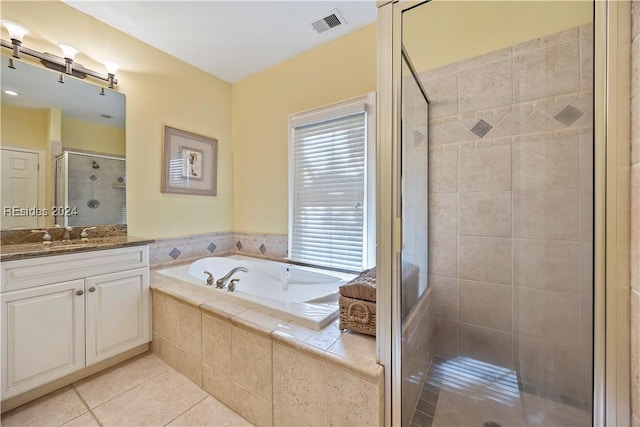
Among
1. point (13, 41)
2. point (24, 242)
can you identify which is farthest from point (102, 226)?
point (13, 41)

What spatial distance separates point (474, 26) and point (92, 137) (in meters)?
2.89

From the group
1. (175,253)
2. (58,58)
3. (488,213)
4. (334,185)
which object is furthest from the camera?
(175,253)

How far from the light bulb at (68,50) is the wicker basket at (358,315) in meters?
2.57

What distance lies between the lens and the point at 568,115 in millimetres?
1157

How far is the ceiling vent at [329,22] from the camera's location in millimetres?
1924

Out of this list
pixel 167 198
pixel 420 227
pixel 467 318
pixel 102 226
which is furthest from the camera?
pixel 167 198

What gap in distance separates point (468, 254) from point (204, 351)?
5.74 feet

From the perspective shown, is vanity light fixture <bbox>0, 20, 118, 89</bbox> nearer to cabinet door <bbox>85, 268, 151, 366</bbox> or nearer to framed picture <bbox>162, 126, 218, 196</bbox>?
framed picture <bbox>162, 126, 218, 196</bbox>

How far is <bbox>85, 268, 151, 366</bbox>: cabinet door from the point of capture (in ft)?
5.24

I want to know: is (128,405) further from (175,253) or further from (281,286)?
(175,253)

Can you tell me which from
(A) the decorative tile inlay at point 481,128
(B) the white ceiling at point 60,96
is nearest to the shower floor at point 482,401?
(A) the decorative tile inlay at point 481,128

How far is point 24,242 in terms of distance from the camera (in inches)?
66.0

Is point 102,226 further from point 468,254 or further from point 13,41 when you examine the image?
point 468,254

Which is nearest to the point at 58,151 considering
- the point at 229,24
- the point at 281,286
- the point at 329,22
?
the point at 229,24
